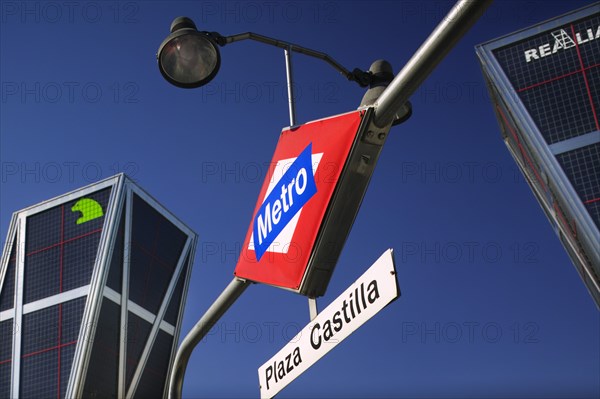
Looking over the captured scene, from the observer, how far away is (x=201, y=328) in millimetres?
5855

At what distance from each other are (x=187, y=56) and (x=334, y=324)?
2193 mm

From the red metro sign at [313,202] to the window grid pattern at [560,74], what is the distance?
58886 mm

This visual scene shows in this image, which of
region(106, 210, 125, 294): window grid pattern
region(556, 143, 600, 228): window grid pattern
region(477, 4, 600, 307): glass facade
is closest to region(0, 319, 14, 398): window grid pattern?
region(106, 210, 125, 294): window grid pattern

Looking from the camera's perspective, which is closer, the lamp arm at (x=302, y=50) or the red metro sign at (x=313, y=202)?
the red metro sign at (x=313, y=202)

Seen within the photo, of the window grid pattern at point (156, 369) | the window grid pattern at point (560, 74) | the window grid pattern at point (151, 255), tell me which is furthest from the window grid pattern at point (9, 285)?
the window grid pattern at point (560, 74)

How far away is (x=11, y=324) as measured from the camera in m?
Result: 60.6

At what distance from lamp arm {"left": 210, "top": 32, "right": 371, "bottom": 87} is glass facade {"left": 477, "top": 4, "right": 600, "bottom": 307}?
47979 millimetres

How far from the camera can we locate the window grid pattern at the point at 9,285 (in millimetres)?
61562

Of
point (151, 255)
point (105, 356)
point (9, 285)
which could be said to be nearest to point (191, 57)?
point (105, 356)

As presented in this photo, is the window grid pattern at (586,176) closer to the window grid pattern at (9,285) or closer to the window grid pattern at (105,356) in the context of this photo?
the window grid pattern at (105,356)

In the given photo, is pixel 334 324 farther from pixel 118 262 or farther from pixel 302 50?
pixel 118 262

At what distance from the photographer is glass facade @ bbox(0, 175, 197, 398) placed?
5712 cm

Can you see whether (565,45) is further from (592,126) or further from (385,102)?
(385,102)

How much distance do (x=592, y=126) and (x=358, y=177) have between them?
61535 millimetres
